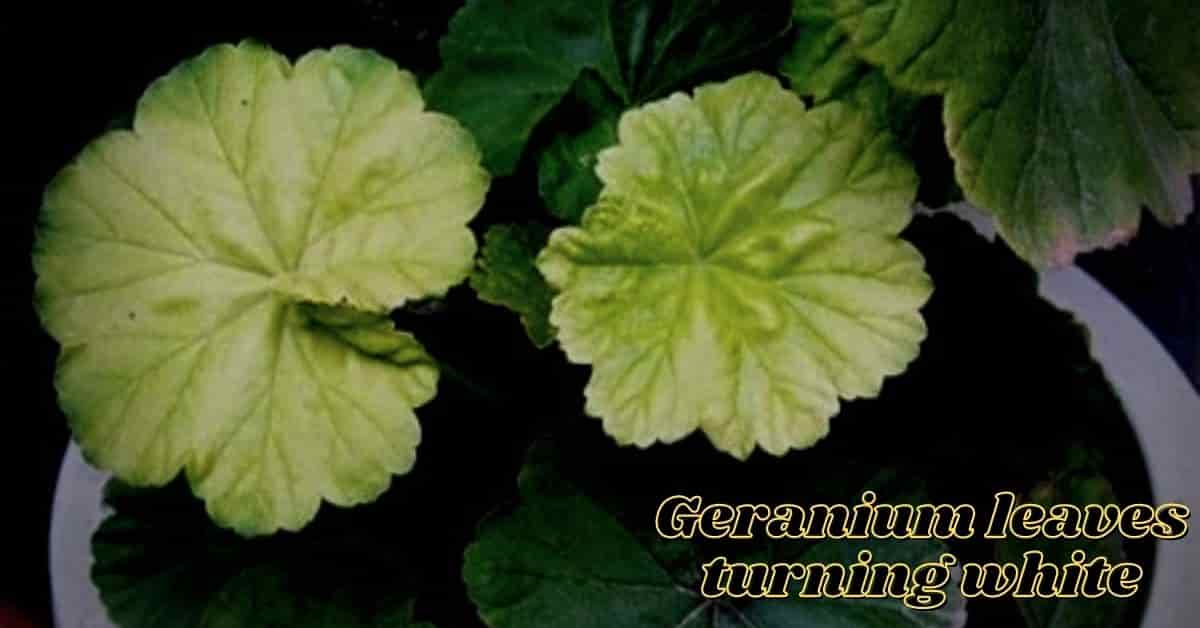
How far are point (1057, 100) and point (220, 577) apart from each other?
1.52 feet

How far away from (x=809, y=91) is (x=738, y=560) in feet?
0.74

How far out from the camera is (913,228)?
0.85 m

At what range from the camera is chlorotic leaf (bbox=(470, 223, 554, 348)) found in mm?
681

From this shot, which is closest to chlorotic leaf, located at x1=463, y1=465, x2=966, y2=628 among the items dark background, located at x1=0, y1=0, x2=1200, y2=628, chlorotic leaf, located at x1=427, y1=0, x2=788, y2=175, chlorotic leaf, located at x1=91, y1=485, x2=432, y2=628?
chlorotic leaf, located at x1=91, y1=485, x2=432, y2=628

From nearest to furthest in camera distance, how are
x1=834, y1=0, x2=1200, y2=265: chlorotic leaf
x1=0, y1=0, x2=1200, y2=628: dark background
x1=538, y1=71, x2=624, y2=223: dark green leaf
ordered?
x1=834, y1=0, x2=1200, y2=265: chlorotic leaf
x1=538, y1=71, x2=624, y2=223: dark green leaf
x1=0, y1=0, x2=1200, y2=628: dark background

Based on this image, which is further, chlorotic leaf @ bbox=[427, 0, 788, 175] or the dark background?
the dark background

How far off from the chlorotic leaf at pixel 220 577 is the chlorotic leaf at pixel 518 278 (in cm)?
17

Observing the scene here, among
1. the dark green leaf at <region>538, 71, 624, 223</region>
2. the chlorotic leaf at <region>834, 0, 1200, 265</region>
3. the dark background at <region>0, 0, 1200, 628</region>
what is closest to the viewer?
the chlorotic leaf at <region>834, 0, 1200, 265</region>

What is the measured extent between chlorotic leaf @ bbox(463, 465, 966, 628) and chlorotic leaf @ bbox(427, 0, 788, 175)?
0.18 metres

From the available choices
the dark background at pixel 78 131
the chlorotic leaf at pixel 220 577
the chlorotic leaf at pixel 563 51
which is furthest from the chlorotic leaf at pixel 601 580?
the dark background at pixel 78 131

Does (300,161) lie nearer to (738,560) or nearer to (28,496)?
(738,560)

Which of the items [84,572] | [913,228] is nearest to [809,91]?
[913,228]

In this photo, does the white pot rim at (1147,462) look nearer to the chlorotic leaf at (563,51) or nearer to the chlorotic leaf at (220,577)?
the chlorotic leaf at (220,577)

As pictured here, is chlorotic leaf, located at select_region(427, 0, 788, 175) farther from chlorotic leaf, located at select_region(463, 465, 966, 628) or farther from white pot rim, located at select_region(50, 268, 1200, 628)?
white pot rim, located at select_region(50, 268, 1200, 628)
